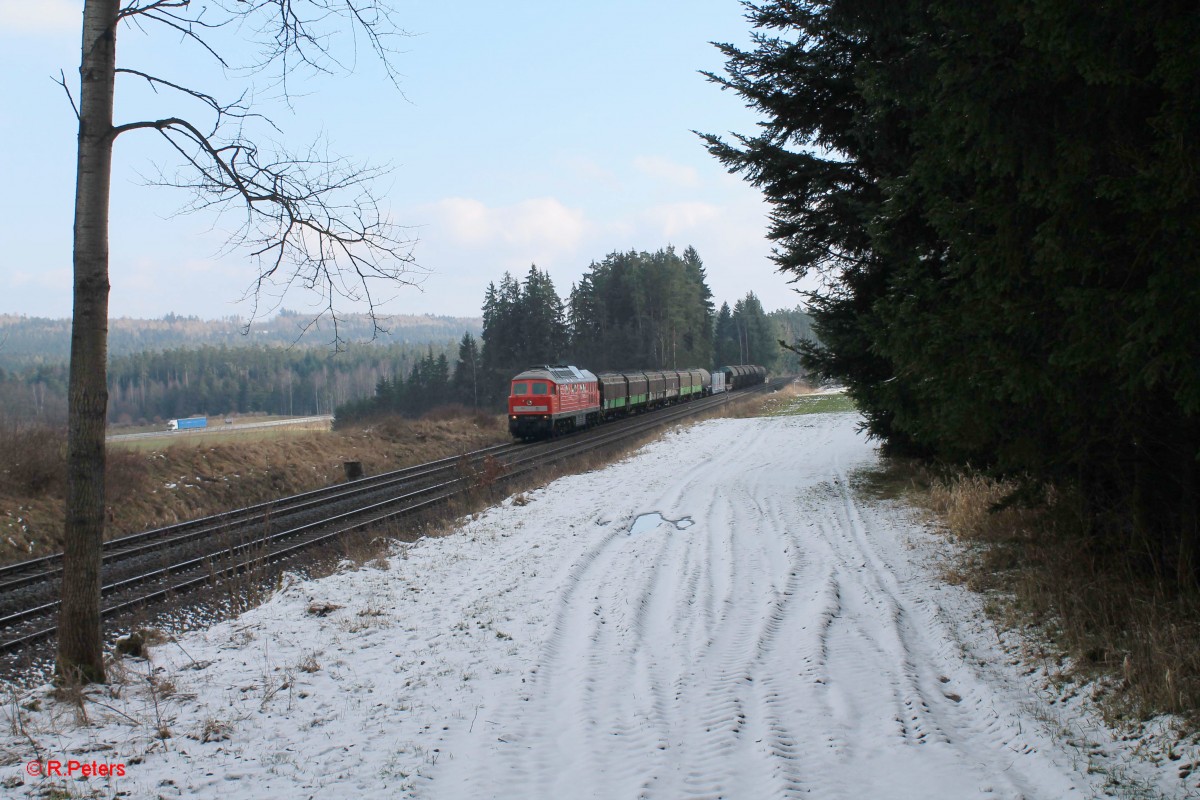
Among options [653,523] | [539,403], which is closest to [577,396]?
[539,403]

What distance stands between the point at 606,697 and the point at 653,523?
584cm

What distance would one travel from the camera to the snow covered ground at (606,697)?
12.3ft

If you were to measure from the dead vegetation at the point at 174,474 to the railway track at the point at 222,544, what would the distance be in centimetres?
208

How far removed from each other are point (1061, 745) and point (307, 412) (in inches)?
5137

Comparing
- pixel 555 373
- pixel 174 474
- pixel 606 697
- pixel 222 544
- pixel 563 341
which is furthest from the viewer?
pixel 563 341

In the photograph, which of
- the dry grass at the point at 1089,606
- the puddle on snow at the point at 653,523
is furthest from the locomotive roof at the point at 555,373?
the dry grass at the point at 1089,606

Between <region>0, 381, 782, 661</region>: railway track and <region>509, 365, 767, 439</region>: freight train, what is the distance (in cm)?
739

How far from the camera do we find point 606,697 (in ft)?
15.7

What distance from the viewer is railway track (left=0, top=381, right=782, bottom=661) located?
9.05 m

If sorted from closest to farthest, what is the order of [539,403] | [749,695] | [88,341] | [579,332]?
[749,695] → [88,341] → [539,403] → [579,332]

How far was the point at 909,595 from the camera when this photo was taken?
21.3 ft

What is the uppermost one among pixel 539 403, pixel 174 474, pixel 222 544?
pixel 539 403

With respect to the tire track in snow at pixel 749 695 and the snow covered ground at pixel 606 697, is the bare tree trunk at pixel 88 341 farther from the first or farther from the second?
the tire track in snow at pixel 749 695

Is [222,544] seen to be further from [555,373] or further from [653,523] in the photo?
[555,373]
